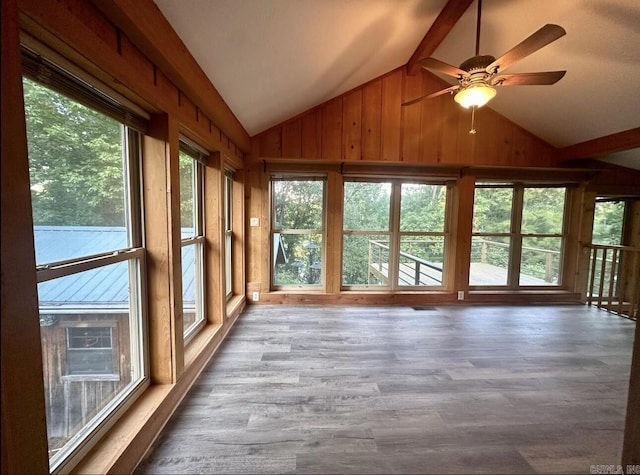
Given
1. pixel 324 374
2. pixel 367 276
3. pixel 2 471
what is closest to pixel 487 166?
pixel 367 276

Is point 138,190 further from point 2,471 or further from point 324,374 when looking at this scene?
point 324,374

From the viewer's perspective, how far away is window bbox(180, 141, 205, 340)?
6.92 feet

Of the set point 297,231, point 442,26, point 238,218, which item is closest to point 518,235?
point 442,26

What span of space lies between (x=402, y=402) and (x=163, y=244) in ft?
6.27

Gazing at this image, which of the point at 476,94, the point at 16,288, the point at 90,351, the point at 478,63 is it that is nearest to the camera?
the point at 16,288

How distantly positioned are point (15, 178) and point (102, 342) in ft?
3.11

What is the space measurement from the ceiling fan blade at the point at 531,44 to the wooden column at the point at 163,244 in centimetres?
226

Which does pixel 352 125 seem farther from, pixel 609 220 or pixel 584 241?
pixel 609 220

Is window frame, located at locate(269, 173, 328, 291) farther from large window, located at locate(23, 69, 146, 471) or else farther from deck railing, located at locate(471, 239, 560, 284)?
deck railing, located at locate(471, 239, 560, 284)

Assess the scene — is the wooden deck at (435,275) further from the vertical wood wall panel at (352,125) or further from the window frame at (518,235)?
the vertical wood wall panel at (352,125)

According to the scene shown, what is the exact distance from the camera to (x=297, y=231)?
3.79 metres

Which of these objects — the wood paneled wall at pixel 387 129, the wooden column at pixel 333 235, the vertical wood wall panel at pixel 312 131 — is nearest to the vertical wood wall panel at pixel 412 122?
the wood paneled wall at pixel 387 129

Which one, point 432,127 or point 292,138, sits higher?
point 432,127

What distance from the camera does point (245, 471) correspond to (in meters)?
1.27
